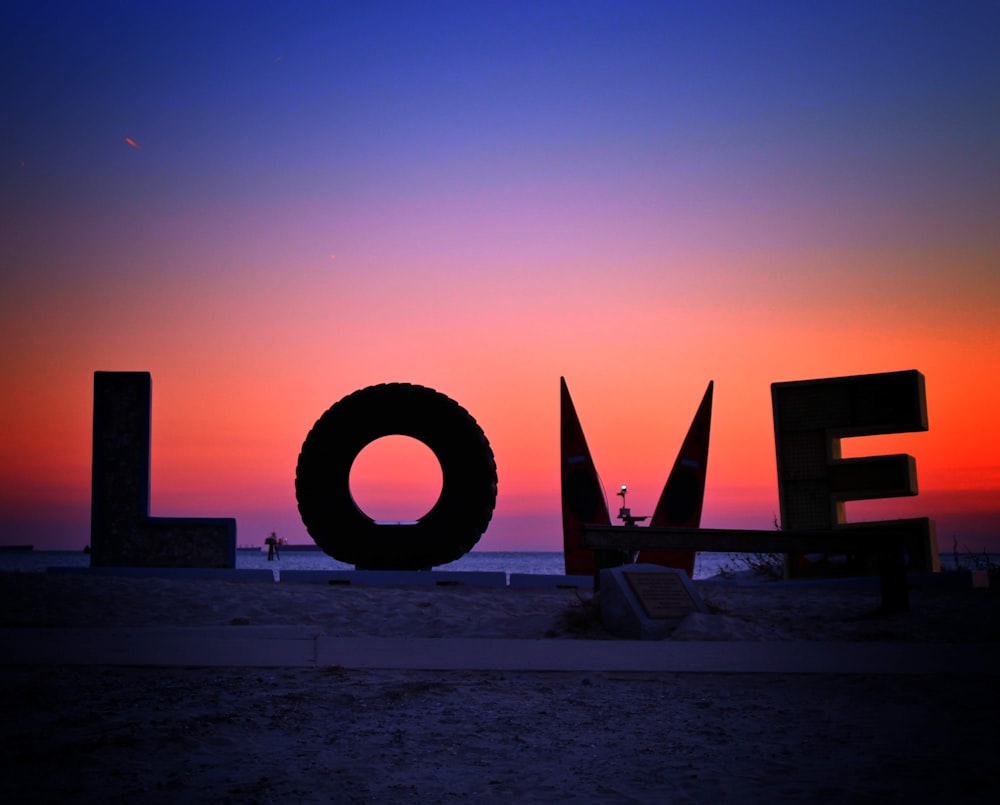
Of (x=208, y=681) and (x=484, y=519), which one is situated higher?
(x=484, y=519)

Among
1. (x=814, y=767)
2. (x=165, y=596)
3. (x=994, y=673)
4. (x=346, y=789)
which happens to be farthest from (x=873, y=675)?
(x=165, y=596)

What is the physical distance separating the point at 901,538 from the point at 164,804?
879 cm

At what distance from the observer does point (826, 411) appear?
13789mm

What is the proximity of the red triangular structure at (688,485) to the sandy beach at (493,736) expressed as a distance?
5.47 m

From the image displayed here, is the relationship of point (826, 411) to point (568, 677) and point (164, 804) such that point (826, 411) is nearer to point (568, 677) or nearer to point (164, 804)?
point (568, 677)

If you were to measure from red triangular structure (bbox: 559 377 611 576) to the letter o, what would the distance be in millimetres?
1185

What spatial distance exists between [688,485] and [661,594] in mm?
4819

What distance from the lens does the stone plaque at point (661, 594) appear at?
28.3 ft

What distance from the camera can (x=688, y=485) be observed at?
13.4m

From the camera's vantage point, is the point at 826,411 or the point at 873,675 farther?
the point at 826,411

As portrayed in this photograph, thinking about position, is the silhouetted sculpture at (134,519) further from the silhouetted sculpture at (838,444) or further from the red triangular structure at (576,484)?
the silhouetted sculpture at (838,444)

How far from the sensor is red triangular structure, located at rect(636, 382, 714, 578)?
13.4 m

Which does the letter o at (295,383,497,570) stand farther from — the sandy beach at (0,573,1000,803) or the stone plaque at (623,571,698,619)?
the sandy beach at (0,573,1000,803)

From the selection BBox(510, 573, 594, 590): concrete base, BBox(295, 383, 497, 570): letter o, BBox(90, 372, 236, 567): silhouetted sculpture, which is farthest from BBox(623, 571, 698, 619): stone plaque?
BBox(90, 372, 236, 567): silhouetted sculpture
